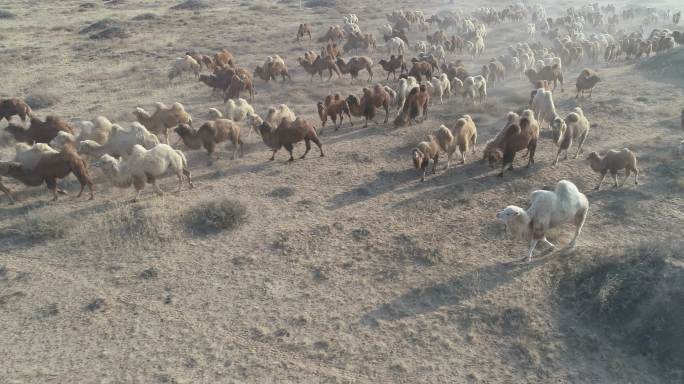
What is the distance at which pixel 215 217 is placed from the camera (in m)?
9.69

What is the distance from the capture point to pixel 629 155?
404 inches

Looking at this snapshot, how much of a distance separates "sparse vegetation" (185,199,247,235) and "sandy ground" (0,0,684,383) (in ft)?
0.65

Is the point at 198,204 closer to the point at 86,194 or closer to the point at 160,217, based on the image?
the point at 160,217

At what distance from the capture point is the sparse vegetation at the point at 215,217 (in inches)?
378

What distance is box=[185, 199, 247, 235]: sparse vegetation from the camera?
31.5 ft

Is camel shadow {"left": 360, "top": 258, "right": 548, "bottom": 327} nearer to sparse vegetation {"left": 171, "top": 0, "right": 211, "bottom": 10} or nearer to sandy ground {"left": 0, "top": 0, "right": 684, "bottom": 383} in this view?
sandy ground {"left": 0, "top": 0, "right": 684, "bottom": 383}

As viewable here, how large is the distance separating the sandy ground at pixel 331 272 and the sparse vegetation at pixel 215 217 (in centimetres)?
20

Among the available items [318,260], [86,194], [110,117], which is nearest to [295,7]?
[110,117]

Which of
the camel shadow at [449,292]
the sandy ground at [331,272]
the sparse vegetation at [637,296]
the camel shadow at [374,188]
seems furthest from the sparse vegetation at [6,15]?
the sparse vegetation at [637,296]

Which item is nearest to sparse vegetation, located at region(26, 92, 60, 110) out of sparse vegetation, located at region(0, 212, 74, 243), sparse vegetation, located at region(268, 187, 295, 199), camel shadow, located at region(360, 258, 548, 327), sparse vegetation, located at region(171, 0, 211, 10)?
sparse vegetation, located at region(0, 212, 74, 243)

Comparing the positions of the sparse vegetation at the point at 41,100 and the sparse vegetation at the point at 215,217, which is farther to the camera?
the sparse vegetation at the point at 41,100

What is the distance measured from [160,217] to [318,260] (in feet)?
11.8

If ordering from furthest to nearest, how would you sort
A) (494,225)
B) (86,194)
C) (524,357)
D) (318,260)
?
(86,194), (494,225), (318,260), (524,357)

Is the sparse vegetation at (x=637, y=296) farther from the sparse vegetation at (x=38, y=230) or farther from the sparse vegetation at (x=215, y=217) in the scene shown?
the sparse vegetation at (x=38, y=230)
